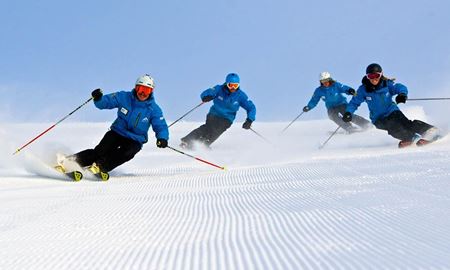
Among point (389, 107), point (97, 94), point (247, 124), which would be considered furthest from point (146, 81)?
point (389, 107)

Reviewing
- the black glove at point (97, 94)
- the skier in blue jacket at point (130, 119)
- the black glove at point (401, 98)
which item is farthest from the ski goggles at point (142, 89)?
the black glove at point (401, 98)

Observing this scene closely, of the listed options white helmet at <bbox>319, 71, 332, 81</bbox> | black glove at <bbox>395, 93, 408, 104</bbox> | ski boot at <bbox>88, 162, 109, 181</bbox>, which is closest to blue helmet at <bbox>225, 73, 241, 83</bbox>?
white helmet at <bbox>319, 71, 332, 81</bbox>

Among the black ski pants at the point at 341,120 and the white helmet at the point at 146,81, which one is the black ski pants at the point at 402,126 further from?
the white helmet at the point at 146,81

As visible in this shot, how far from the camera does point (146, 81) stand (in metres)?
8.12

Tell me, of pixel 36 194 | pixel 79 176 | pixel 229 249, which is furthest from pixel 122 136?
pixel 229 249

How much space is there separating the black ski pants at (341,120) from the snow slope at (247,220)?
7.78 m

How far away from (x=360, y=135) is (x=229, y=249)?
39.5ft

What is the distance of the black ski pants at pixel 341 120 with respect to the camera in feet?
46.9

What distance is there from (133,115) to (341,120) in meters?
7.82

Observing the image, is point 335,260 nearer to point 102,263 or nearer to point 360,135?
point 102,263

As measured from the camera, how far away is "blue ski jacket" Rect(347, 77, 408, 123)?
10.2 metres

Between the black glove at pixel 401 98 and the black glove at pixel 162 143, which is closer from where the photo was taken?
the black glove at pixel 162 143

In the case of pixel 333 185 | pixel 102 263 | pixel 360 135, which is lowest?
pixel 102 263

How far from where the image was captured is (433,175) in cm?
457
